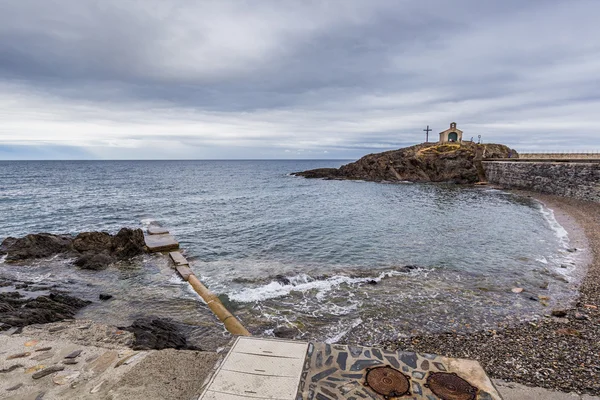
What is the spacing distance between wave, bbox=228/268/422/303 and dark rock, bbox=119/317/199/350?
11.0ft

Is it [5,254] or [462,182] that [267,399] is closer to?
[5,254]

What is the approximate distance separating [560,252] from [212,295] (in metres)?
21.0

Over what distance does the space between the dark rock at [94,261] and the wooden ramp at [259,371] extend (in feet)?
47.4

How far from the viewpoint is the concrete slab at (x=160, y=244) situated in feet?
Answer: 65.4

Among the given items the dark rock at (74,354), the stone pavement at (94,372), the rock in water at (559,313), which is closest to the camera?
the stone pavement at (94,372)

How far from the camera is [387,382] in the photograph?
17.4 feet

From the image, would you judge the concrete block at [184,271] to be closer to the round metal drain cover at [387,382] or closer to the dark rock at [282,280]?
the dark rock at [282,280]

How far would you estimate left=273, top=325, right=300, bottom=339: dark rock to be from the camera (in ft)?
33.5

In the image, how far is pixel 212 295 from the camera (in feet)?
42.8

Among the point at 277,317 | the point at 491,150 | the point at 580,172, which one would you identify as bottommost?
the point at 277,317

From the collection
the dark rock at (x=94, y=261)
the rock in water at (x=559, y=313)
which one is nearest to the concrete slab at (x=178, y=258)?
the dark rock at (x=94, y=261)

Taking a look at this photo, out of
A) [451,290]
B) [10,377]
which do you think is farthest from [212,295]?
[451,290]

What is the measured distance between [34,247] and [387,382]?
22.3 meters

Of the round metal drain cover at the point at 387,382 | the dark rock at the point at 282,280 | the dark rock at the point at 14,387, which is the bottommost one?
the dark rock at the point at 282,280
